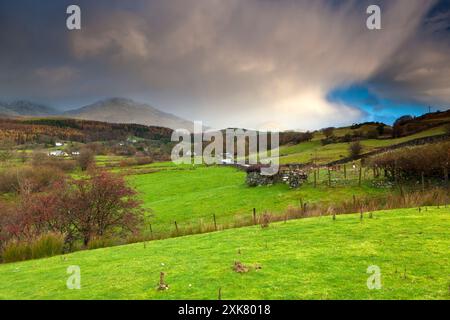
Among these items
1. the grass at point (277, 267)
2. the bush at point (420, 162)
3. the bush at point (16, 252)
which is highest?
the bush at point (420, 162)

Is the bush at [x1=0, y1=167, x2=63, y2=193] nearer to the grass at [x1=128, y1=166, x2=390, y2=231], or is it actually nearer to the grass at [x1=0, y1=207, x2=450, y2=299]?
the grass at [x1=128, y1=166, x2=390, y2=231]

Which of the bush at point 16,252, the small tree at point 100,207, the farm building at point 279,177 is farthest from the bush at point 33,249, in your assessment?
the farm building at point 279,177

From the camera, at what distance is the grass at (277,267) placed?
904 cm

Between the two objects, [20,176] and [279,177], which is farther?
[20,176]

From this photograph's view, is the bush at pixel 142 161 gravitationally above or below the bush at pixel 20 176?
above

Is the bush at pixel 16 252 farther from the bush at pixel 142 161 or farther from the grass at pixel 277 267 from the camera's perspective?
the bush at pixel 142 161

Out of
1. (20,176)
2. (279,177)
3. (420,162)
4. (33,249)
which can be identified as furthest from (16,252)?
(20,176)

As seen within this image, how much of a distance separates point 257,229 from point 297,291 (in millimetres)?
10554

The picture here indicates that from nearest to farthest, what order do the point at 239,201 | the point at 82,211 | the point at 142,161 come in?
the point at 82,211
the point at 239,201
the point at 142,161

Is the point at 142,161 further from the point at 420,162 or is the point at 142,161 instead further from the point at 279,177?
the point at 420,162

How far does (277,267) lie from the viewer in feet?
36.1

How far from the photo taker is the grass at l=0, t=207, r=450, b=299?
29.7 feet
